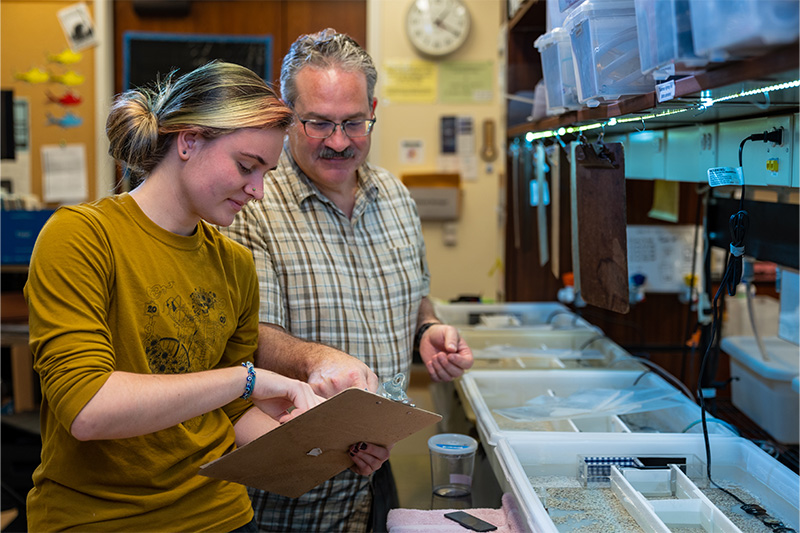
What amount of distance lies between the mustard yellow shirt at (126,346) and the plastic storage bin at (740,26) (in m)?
0.82

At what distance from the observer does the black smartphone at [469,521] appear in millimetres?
1389

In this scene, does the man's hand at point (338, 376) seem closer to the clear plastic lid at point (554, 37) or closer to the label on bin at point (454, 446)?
the label on bin at point (454, 446)

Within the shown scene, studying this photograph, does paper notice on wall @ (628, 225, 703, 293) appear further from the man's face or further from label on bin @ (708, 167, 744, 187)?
label on bin @ (708, 167, 744, 187)

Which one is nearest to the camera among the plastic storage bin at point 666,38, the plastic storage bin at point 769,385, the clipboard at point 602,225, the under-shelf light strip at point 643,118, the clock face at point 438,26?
the plastic storage bin at point 666,38

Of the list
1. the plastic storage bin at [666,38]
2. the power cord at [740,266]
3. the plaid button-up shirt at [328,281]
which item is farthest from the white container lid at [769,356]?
the plastic storage bin at [666,38]

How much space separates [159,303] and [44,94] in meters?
3.33

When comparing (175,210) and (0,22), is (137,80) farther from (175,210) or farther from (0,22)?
(175,210)

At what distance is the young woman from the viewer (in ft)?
3.55

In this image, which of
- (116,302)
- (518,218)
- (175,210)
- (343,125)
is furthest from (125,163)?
(518,218)

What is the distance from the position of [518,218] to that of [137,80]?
2345mm

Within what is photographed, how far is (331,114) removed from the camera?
1659mm

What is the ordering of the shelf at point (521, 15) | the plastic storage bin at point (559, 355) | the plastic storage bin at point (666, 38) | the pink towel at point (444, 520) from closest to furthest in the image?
the plastic storage bin at point (666, 38) < the pink towel at point (444, 520) < the plastic storage bin at point (559, 355) < the shelf at point (521, 15)

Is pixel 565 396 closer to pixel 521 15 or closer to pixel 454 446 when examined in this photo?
pixel 454 446

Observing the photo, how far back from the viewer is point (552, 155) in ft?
7.36
